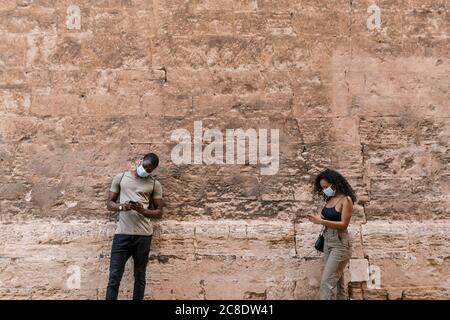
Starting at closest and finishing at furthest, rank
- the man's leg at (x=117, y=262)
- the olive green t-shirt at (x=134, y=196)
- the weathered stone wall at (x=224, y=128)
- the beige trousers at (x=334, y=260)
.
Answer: the beige trousers at (x=334, y=260) → the man's leg at (x=117, y=262) → the olive green t-shirt at (x=134, y=196) → the weathered stone wall at (x=224, y=128)

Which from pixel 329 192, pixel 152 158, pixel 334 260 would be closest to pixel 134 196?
pixel 152 158

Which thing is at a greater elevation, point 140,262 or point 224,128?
point 224,128

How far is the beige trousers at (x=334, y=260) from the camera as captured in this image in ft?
16.8

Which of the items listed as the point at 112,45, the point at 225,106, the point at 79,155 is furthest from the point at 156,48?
the point at 79,155

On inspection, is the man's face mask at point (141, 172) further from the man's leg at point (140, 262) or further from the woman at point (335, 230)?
the woman at point (335, 230)

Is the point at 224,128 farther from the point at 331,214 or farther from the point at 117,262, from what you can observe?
the point at 117,262

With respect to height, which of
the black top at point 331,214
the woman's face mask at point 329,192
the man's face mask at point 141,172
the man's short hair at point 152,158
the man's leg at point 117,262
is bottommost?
the man's leg at point 117,262

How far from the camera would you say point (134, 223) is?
17.6 feet

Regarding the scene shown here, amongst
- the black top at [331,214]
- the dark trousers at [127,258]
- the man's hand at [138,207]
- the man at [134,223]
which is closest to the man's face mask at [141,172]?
the man at [134,223]

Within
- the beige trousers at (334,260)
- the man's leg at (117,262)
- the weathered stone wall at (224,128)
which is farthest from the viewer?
the weathered stone wall at (224,128)

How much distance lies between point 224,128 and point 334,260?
69.1 inches

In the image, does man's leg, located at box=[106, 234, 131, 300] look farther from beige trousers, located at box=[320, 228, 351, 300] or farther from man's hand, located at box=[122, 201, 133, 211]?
beige trousers, located at box=[320, 228, 351, 300]
